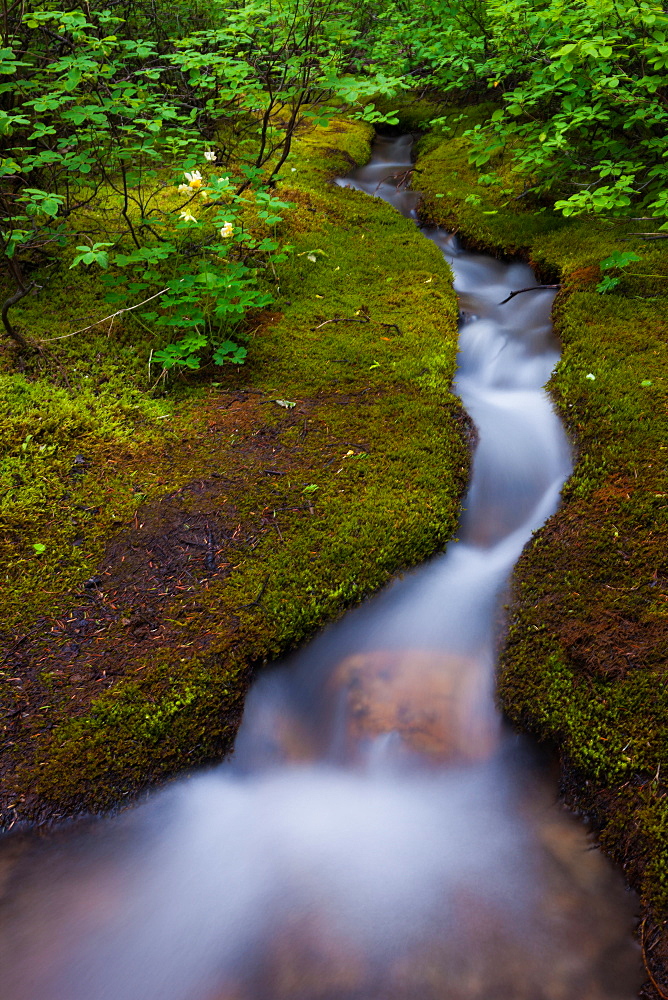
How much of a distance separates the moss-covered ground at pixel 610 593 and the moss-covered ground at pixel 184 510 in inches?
26.4

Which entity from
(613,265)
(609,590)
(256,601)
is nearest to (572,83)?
(613,265)

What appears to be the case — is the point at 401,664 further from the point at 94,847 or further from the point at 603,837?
the point at 94,847

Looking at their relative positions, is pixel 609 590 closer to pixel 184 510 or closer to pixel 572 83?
pixel 184 510

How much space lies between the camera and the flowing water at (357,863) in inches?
78.0

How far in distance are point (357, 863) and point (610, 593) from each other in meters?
1.54

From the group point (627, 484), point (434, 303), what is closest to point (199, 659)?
point (627, 484)

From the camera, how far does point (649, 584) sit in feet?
8.96

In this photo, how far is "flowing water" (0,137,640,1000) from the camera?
198 centimetres

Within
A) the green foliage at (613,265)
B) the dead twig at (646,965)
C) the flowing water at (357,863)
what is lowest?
the flowing water at (357,863)

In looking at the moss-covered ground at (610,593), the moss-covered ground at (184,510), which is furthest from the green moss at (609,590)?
the moss-covered ground at (184,510)

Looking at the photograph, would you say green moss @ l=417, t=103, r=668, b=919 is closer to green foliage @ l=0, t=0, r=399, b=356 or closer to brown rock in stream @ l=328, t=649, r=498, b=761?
brown rock in stream @ l=328, t=649, r=498, b=761

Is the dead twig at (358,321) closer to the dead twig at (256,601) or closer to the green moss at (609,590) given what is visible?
the green moss at (609,590)

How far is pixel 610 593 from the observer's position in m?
2.74

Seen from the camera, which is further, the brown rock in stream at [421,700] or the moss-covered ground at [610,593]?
the brown rock in stream at [421,700]
